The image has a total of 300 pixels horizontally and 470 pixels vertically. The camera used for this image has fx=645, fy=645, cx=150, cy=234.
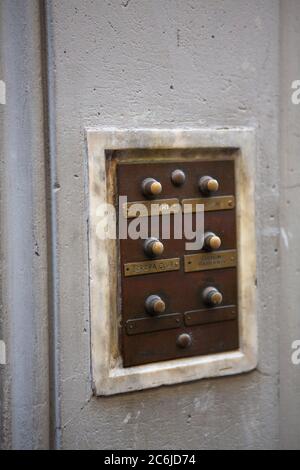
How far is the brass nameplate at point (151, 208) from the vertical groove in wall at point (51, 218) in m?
0.22

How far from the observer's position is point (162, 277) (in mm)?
1907

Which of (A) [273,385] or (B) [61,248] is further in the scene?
(A) [273,385]

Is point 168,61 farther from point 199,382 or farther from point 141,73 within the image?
point 199,382

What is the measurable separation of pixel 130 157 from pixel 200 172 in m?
0.23

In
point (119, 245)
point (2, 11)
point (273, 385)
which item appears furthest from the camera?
point (273, 385)

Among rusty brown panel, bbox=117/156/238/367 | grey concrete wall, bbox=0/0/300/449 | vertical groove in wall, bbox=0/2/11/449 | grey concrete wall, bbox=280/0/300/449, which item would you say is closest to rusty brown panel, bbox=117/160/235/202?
rusty brown panel, bbox=117/156/238/367

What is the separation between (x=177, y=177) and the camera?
189 cm

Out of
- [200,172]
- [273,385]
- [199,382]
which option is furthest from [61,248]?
[273,385]

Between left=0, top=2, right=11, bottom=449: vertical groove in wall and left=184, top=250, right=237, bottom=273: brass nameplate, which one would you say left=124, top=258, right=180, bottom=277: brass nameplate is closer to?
left=184, top=250, right=237, bottom=273: brass nameplate

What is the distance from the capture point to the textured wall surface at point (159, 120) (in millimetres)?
1779

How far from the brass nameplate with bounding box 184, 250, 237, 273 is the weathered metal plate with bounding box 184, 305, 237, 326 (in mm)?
130

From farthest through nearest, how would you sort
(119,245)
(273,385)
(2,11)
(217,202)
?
(273,385), (217,202), (119,245), (2,11)

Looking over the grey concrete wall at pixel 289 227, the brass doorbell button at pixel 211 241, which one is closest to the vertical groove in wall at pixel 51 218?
the brass doorbell button at pixel 211 241

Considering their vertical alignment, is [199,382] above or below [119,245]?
below
